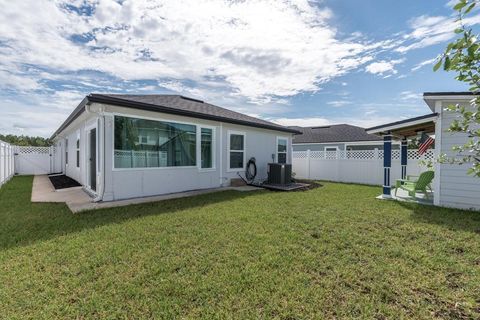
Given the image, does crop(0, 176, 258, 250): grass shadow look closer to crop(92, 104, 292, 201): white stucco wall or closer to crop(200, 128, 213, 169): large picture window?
crop(92, 104, 292, 201): white stucco wall

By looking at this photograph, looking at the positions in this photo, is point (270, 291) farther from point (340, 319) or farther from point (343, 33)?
point (343, 33)

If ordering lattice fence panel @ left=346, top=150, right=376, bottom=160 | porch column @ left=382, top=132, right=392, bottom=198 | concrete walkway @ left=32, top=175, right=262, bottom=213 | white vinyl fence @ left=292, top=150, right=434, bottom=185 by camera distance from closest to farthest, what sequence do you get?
concrete walkway @ left=32, top=175, right=262, bottom=213, porch column @ left=382, top=132, right=392, bottom=198, white vinyl fence @ left=292, top=150, right=434, bottom=185, lattice fence panel @ left=346, top=150, right=376, bottom=160

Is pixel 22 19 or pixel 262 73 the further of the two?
pixel 262 73

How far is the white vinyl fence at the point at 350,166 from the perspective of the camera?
36.6 ft

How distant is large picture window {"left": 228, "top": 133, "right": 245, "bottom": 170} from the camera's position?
33.2ft

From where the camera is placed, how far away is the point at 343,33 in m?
8.54

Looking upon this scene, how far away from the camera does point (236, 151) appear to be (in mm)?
10320

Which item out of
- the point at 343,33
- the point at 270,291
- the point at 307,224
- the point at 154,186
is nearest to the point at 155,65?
the point at 154,186

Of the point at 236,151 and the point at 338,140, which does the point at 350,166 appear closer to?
the point at 236,151

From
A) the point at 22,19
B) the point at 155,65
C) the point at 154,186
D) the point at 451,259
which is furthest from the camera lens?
the point at 155,65

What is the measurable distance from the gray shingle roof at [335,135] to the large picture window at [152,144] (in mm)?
14602

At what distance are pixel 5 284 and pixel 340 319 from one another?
3559 millimetres

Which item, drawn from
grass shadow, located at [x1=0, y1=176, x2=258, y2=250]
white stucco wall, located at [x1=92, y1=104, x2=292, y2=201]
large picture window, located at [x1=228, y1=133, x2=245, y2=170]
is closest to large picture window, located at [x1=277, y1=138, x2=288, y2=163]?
white stucco wall, located at [x1=92, y1=104, x2=292, y2=201]

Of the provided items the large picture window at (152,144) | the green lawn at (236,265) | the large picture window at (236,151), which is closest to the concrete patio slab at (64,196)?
the green lawn at (236,265)
